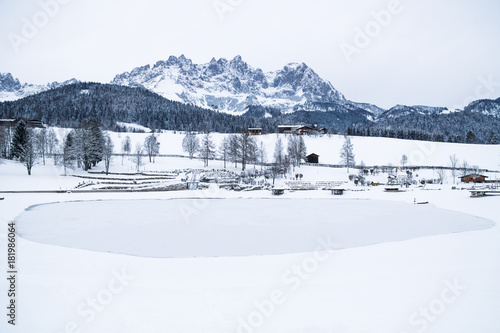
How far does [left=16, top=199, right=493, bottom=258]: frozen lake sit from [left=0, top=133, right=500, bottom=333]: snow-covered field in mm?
103

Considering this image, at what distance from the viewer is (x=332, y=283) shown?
935 centimetres

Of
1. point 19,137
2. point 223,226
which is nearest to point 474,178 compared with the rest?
point 223,226

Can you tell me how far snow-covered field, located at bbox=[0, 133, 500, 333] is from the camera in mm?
7164

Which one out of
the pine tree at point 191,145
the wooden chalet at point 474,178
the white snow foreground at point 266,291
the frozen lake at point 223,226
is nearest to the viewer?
the white snow foreground at point 266,291

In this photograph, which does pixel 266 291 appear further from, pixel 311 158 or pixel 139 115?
pixel 139 115

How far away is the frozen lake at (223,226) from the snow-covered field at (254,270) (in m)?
0.10

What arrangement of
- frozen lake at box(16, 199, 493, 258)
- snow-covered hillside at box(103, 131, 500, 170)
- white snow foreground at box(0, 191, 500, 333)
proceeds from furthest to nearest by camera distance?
1. snow-covered hillside at box(103, 131, 500, 170)
2. frozen lake at box(16, 199, 493, 258)
3. white snow foreground at box(0, 191, 500, 333)

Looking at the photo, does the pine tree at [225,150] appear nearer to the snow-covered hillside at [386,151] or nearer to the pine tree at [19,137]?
the snow-covered hillside at [386,151]

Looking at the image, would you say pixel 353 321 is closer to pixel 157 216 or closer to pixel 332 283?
pixel 332 283

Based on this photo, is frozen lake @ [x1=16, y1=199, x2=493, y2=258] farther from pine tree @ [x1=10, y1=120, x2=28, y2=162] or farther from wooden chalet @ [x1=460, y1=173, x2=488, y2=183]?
pine tree @ [x1=10, y1=120, x2=28, y2=162]

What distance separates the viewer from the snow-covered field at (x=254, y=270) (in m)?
7.16

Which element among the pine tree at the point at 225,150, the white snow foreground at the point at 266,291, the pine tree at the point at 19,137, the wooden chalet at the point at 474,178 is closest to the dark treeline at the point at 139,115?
the pine tree at the point at 225,150

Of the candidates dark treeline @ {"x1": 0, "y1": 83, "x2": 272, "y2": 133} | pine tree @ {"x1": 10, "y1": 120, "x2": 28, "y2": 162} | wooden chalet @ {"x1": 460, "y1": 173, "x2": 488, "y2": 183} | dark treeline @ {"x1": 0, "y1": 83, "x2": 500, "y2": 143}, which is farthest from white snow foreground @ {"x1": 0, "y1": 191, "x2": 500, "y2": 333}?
dark treeline @ {"x1": 0, "y1": 83, "x2": 272, "y2": 133}

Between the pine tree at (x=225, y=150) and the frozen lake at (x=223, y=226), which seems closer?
the frozen lake at (x=223, y=226)
